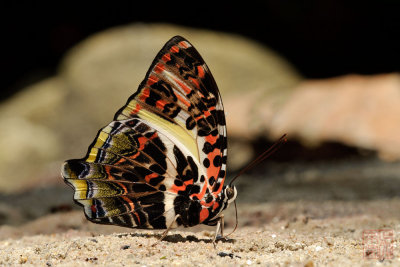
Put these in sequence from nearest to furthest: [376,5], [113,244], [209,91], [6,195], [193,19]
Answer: [113,244] < [209,91] < [6,195] < [376,5] < [193,19]

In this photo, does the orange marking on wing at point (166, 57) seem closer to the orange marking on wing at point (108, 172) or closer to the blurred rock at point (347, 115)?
the orange marking on wing at point (108, 172)

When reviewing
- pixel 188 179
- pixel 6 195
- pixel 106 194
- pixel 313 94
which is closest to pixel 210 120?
pixel 188 179

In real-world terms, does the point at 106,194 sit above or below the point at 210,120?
below

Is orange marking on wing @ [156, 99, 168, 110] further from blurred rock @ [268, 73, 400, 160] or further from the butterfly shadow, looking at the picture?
blurred rock @ [268, 73, 400, 160]

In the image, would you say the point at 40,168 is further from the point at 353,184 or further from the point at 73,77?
the point at 353,184

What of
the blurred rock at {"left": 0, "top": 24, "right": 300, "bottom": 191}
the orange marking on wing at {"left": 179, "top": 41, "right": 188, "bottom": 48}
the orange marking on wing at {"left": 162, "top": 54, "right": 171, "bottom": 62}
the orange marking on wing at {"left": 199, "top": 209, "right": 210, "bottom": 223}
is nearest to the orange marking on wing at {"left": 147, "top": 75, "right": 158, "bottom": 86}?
the orange marking on wing at {"left": 162, "top": 54, "right": 171, "bottom": 62}

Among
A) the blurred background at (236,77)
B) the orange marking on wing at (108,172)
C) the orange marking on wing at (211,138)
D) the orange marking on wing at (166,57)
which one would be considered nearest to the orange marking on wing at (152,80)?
the orange marking on wing at (166,57)
